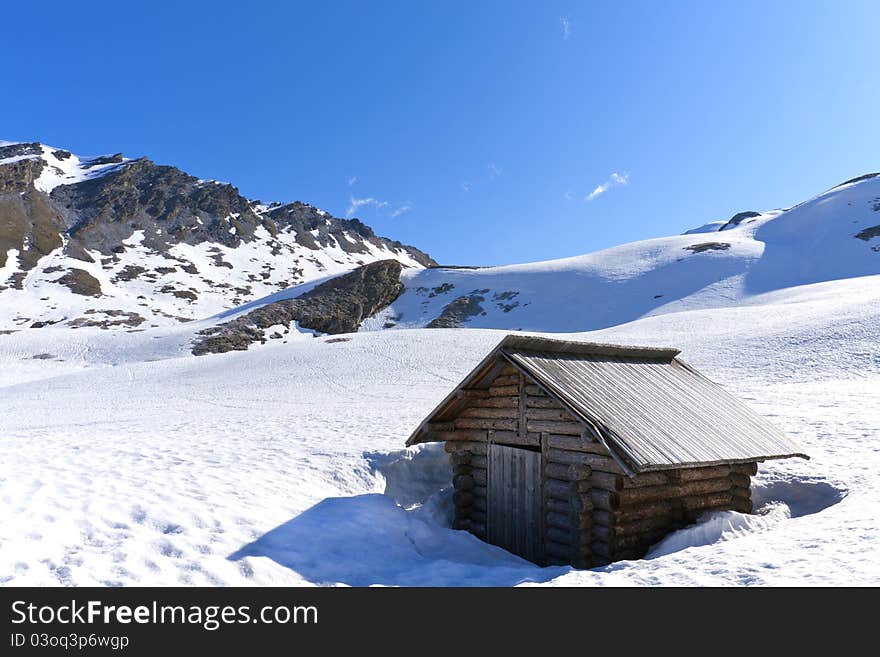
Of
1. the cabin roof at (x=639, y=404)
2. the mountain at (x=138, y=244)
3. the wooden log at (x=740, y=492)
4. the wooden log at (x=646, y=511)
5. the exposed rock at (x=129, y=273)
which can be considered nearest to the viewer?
the cabin roof at (x=639, y=404)

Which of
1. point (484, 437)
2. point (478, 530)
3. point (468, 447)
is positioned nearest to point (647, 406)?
point (484, 437)

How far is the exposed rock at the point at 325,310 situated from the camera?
60.6 metres

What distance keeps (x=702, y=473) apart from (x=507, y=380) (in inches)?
162

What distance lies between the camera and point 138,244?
127 m

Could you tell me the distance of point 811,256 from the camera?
264ft

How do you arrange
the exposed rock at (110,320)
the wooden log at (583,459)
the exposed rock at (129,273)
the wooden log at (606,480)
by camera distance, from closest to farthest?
the wooden log at (583,459) < the wooden log at (606,480) < the exposed rock at (110,320) < the exposed rock at (129,273)

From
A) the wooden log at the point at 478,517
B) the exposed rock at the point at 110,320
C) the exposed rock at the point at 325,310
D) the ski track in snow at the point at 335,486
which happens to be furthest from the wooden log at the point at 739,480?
the exposed rock at the point at 110,320

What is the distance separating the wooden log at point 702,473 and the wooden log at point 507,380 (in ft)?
11.1

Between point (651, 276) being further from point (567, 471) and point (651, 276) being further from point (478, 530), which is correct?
point (567, 471)

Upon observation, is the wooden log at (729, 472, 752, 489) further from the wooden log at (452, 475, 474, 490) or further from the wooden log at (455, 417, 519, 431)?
the wooden log at (452, 475, 474, 490)

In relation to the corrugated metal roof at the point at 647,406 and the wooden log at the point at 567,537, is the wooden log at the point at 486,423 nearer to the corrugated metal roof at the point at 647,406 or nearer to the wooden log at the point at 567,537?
the corrugated metal roof at the point at 647,406

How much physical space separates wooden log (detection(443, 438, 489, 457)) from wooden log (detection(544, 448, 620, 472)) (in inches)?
76.8

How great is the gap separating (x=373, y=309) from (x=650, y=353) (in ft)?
245

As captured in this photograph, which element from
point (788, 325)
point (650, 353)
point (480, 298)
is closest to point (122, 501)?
point (650, 353)
